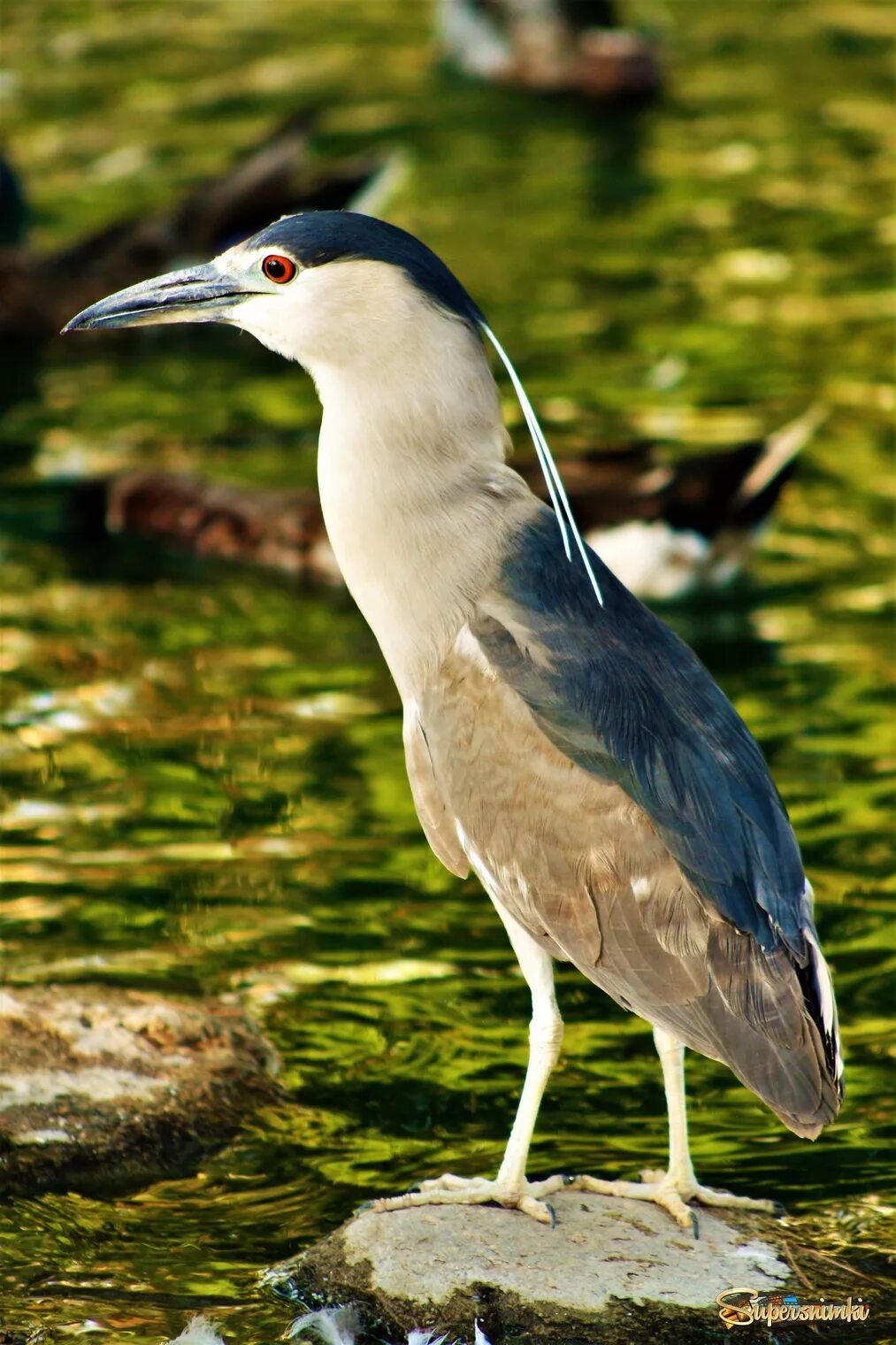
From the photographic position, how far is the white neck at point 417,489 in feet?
19.0

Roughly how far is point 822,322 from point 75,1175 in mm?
10021

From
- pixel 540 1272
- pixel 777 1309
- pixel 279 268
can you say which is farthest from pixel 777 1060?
pixel 279 268

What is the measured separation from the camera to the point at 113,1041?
6.49 meters

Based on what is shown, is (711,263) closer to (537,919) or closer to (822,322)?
(822,322)

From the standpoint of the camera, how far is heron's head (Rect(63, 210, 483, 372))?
582 cm

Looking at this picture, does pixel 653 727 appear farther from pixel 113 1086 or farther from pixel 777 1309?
pixel 113 1086

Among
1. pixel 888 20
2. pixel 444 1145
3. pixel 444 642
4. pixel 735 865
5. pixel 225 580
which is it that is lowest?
pixel 888 20

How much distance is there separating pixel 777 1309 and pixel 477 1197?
0.84 m

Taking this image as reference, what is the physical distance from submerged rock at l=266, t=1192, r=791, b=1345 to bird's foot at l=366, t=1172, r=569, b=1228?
0.08 ft

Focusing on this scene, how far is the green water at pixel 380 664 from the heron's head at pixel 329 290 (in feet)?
7.83

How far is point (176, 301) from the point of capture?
6012 millimetres

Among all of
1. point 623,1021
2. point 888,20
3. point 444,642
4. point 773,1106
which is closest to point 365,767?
point 623,1021

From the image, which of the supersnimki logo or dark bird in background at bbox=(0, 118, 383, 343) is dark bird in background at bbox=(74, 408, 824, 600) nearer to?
dark bird in background at bbox=(0, 118, 383, 343)

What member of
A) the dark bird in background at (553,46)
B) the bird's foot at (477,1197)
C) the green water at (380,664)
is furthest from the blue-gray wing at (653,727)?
the dark bird in background at (553,46)
